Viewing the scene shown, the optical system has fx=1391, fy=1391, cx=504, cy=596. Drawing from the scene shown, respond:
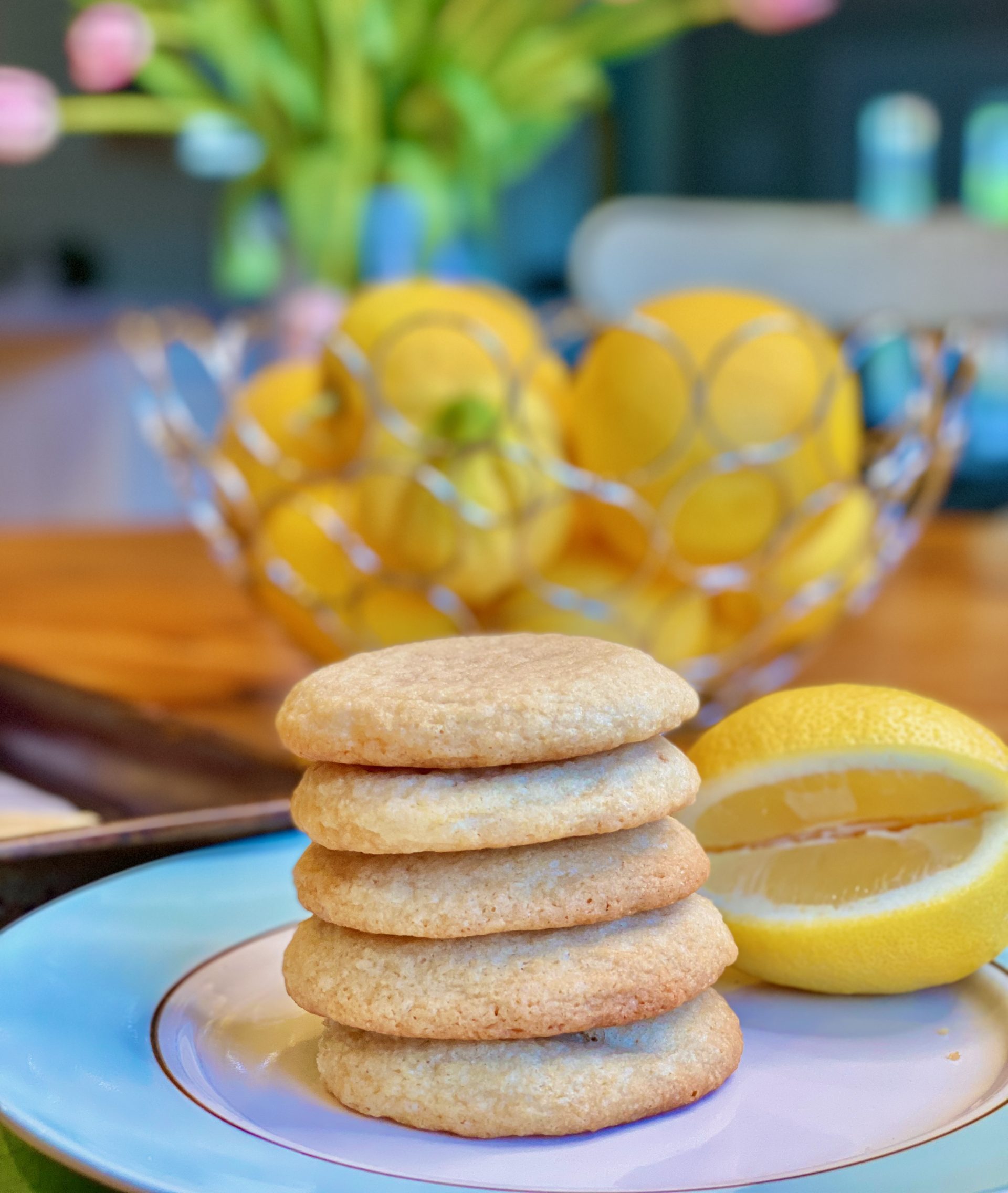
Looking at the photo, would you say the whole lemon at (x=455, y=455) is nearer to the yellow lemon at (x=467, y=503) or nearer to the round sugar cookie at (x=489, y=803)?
the yellow lemon at (x=467, y=503)

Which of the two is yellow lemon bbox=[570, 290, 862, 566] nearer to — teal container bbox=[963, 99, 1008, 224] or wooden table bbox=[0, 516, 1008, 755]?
wooden table bbox=[0, 516, 1008, 755]

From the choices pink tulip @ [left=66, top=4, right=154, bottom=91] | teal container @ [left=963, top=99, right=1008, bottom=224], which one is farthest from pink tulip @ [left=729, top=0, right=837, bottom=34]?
teal container @ [left=963, top=99, right=1008, bottom=224]

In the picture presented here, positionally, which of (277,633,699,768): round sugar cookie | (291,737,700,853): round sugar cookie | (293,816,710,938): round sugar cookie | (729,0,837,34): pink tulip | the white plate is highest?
(729,0,837,34): pink tulip

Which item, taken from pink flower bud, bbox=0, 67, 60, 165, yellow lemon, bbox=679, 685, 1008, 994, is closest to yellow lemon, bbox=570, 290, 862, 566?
yellow lemon, bbox=679, 685, 1008, 994

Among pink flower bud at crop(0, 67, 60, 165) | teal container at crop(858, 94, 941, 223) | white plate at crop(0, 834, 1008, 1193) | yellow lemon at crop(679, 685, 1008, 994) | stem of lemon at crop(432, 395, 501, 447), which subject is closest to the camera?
white plate at crop(0, 834, 1008, 1193)

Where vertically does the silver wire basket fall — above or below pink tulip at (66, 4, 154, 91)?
below

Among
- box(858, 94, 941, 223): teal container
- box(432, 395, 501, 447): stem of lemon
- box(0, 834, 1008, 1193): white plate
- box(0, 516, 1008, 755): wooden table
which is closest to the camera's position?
box(0, 834, 1008, 1193): white plate

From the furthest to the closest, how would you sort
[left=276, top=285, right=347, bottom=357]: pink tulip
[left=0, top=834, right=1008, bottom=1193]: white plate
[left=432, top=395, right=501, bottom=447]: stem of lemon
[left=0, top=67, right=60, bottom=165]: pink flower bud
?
1. [left=0, top=67, right=60, bottom=165]: pink flower bud
2. [left=276, top=285, right=347, bottom=357]: pink tulip
3. [left=432, top=395, right=501, bottom=447]: stem of lemon
4. [left=0, top=834, right=1008, bottom=1193]: white plate

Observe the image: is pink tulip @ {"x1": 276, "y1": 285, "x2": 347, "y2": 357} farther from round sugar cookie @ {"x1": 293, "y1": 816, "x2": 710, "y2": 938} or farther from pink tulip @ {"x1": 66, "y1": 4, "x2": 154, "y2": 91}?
round sugar cookie @ {"x1": 293, "y1": 816, "x2": 710, "y2": 938}

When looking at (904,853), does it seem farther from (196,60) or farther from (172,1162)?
(196,60)

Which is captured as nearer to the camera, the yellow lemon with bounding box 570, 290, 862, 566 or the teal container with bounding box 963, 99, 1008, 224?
the yellow lemon with bounding box 570, 290, 862, 566
